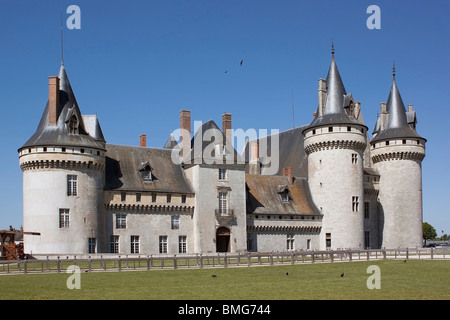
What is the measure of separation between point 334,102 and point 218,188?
1351 centimetres

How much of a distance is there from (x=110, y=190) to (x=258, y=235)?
13.6m

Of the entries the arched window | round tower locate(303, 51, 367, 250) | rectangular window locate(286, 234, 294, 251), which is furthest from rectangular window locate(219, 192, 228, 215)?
the arched window

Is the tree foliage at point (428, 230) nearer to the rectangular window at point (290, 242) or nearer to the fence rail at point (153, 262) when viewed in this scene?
the rectangular window at point (290, 242)

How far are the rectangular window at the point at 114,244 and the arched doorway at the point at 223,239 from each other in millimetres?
8164

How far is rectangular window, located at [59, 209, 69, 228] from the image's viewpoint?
4459cm

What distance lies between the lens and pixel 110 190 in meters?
47.2

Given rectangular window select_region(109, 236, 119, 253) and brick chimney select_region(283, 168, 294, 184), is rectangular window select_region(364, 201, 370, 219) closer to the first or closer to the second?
brick chimney select_region(283, 168, 294, 184)

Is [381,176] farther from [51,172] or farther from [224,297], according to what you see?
[224,297]

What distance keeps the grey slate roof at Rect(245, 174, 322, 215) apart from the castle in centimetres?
11

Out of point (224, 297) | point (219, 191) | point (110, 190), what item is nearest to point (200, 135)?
point (219, 191)

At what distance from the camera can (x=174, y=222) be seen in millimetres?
49938

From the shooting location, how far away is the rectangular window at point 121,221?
47469 mm

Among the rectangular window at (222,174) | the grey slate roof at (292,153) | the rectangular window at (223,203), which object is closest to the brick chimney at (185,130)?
the rectangular window at (222,174)

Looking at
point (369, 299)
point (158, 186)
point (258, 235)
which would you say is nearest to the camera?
point (369, 299)
